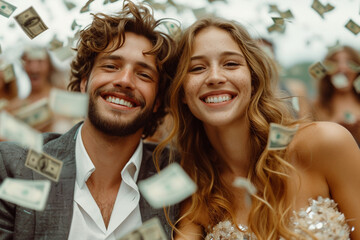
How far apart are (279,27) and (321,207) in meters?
1.49

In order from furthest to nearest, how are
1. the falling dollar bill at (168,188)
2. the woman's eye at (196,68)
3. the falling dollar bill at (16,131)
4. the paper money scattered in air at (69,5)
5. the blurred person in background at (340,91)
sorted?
the blurred person in background at (340,91) < the paper money scattered in air at (69,5) < the woman's eye at (196,68) < the falling dollar bill at (168,188) < the falling dollar bill at (16,131)

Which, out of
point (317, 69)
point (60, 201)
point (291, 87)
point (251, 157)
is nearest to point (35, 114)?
point (60, 201)

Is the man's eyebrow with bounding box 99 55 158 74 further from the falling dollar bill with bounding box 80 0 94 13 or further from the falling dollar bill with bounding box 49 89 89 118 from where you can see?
the falling dollar bill with bounding box 49 89 89 118

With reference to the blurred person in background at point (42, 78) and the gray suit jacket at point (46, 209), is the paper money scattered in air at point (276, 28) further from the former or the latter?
the blurred person in background at point (42, 78)

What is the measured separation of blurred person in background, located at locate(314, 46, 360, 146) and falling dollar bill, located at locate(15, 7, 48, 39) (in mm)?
2723

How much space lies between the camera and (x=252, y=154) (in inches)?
98.3

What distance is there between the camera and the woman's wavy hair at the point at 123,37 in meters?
2.76

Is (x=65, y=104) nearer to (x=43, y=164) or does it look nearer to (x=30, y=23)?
(x=43, y=164)

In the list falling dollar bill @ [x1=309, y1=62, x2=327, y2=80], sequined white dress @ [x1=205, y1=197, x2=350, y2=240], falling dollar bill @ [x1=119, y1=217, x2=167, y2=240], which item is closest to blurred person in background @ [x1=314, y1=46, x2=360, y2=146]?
falling dollar bill @ [x1=309, y1=62, x2=327, y2=80]

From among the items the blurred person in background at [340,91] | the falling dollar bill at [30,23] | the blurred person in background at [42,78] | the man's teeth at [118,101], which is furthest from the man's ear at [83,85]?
the blurred person in background at [340,91]

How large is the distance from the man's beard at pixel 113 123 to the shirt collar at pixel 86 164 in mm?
195

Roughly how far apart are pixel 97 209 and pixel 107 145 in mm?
495

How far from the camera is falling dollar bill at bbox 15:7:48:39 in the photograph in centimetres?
230

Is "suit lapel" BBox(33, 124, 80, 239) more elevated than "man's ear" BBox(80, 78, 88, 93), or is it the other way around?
"man's ear" BBox(80, 78, 88, 93)
